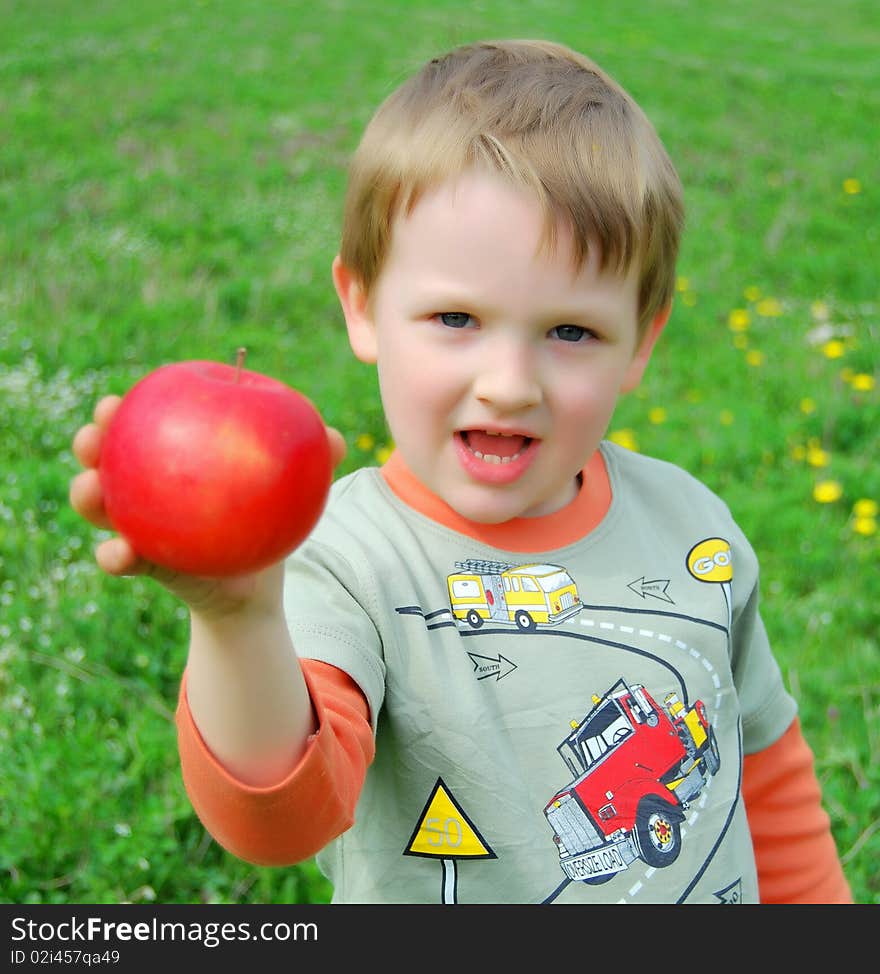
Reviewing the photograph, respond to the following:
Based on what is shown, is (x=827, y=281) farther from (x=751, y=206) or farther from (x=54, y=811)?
(x=54, y=811)

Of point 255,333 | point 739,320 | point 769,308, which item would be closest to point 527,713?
point 255,333

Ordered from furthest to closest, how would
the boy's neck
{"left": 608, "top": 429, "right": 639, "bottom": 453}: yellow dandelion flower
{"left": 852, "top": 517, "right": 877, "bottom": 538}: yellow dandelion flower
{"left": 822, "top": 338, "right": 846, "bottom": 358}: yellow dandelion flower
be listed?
1. {"left": 822, "top": 338, "right": 846, "bottom": 358}: yellow dandelion flower
2. {"left": 608, "top": 429, "right": 639, "bottom": 453}: yellow dandelion flower
3. {"left": 852, "top": 517, "right": 877, "bottom": 538}: yellow dandelion flower
4. the boy's neck

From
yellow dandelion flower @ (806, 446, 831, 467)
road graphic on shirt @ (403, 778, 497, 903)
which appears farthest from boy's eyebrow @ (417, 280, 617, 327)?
yellow dandelion flower @ (806, 446, 831, 467)

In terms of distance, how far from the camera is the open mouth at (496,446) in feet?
5.28

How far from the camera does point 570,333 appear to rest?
1607mm

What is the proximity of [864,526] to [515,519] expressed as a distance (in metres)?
2.10

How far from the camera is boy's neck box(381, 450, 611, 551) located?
173 cm

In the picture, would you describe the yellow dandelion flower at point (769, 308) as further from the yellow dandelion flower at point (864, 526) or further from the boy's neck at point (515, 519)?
the boy's neck at point (515, 519)

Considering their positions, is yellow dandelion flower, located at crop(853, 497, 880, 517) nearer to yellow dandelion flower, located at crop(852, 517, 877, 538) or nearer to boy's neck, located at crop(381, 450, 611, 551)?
yellow dandelion flower, located at crop(852, 517, 877, 538)

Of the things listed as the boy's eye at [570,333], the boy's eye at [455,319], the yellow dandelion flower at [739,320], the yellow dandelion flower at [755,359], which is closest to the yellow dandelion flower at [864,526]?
the yellow dandelion flower at [755,359]

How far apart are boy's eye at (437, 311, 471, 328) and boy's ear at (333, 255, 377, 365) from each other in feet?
0.69

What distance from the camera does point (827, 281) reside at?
5418 millimetres

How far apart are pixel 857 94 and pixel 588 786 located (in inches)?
343

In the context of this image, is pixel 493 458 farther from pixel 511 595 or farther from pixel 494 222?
pixel 494 222
